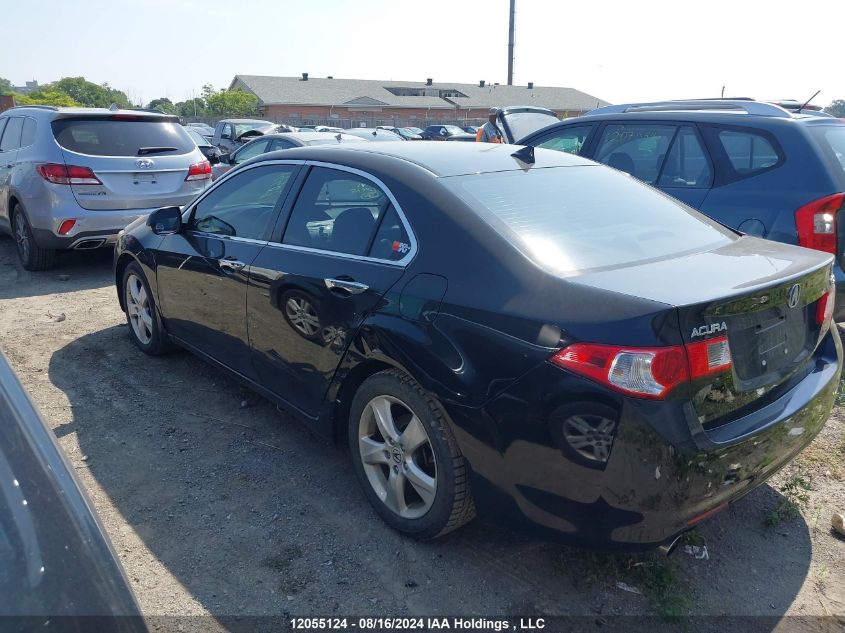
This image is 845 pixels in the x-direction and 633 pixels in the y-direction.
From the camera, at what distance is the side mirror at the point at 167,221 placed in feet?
14.8

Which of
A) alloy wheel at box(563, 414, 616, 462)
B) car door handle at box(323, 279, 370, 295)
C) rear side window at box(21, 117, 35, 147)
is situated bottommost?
alloy wheel at box(563, 414, 616, 462)

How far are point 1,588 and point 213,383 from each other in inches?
145

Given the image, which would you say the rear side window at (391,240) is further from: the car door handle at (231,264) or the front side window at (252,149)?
the front side window at (252,149)

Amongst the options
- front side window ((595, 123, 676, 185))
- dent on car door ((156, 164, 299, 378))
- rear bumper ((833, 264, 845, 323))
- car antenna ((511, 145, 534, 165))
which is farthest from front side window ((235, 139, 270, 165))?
rear bumper ((833, 264, 845, 323))

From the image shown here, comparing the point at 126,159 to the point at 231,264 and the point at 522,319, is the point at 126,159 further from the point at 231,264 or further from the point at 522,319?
the point at 522,319

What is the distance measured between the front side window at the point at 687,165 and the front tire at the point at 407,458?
3427 mm

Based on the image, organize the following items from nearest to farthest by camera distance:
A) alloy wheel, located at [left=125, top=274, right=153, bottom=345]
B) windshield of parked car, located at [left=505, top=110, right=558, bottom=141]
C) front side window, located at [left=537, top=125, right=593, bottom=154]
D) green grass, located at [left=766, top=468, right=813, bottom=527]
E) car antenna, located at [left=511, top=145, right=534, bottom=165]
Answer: green grass, located at [left=766, top=468, right=813, bottom=527] → car antenna, located at [left=511, top=145, right=534, bottom=165] → alloy wheel, located at [left=125, top=274, right=153, bottom=345] → front side window, located at [left=537, top=125, right=593, bottom=154] → windshield of parked car, located at [left=505, top=110, right=558, bottom=141]

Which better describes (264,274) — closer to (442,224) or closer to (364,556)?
(442,224)

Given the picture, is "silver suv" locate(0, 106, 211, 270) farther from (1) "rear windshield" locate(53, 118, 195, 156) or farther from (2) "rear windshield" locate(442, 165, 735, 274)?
(2) "rear windshield" locate(442, 165, 735, 274)

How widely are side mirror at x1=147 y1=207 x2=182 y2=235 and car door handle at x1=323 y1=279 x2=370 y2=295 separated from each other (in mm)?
1788

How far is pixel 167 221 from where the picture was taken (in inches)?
177

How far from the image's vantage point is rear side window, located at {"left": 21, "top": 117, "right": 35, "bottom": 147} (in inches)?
297

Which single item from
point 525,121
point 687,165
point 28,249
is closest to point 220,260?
point 687,165

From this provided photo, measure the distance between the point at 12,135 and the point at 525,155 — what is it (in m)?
7.19
